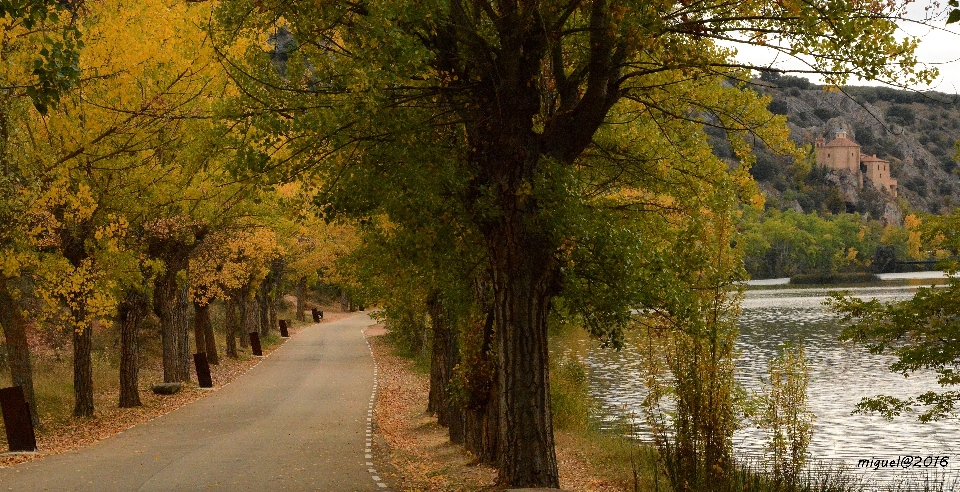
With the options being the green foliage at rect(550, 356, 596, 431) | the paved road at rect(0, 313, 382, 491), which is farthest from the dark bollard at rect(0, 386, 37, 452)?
the green foliage at rect(550, 356, 596, 431)

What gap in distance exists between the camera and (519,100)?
10438mm

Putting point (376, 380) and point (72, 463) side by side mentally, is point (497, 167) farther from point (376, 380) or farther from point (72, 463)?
point (376, 380)

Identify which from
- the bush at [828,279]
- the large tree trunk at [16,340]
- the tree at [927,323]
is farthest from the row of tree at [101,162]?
the bush at [828,279]

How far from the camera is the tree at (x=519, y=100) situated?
9.34m

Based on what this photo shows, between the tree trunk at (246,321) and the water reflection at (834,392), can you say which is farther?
the tree trunk at (246,321)

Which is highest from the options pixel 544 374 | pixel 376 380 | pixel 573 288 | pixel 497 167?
pixel 497 167

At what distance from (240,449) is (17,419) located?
3547 millimetres

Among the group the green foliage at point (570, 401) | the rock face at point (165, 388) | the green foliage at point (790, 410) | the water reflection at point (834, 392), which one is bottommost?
the water reflection at point (834, 392)

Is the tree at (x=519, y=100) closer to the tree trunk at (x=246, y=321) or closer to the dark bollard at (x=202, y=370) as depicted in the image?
the dark bollard at (x=202, y=370)

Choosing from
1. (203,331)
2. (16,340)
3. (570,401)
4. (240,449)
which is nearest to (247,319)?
(203,331)

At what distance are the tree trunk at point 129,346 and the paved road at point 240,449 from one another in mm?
1261

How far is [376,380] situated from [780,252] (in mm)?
122332

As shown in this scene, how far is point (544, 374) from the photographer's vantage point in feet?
34.4

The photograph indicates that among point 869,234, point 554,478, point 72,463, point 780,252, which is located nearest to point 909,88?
point 554,478
